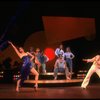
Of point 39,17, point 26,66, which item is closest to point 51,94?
point 26,66

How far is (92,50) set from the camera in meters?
21.7

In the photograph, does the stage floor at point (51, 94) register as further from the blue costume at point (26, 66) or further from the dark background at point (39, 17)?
the dark background at point (39, 17)

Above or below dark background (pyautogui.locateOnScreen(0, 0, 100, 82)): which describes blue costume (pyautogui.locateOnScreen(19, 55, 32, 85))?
below

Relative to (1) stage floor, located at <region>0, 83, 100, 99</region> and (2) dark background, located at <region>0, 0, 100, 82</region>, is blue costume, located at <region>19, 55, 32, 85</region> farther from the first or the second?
(2) dark background, located at <region>0, 0, 100, 82</region>

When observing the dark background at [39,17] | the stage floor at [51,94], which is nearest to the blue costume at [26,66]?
the stage floor at [51,94]

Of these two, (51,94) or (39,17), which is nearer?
(51,94)

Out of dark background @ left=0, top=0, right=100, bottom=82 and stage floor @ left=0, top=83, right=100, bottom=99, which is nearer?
stage floor @ left=0, top=83, right=100, bottom=99

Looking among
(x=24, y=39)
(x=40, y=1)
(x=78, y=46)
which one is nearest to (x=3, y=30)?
(x=24, y=39)

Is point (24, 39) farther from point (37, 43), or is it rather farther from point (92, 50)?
point (92, 50)

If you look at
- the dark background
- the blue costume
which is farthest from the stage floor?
the dark background

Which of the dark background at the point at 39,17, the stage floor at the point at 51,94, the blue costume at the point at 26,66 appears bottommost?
the stage floor at the point at 51,94

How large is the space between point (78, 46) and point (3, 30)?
5.25 m

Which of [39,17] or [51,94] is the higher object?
[39,17]

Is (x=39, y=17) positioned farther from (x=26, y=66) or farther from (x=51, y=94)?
(x=51, y=94)
